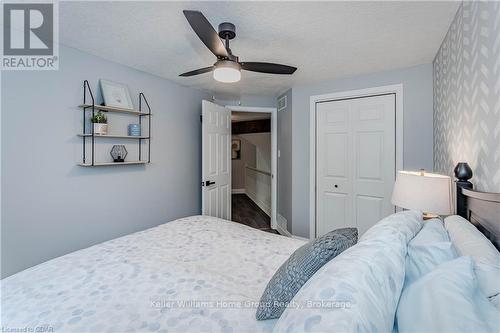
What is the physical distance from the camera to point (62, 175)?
7.13 feet

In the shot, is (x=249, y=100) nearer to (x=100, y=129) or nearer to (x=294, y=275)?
(x=100, y=129)

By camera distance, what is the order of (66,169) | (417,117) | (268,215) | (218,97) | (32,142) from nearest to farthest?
1. (32,142)
2. (66,169)
3. (417,117)
4. (218,97)
5. (268,215)

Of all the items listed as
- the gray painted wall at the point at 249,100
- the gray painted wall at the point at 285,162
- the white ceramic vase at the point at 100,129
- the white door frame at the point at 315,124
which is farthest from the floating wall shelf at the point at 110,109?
the white door frame at the point at 315,124

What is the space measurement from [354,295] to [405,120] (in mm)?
2707

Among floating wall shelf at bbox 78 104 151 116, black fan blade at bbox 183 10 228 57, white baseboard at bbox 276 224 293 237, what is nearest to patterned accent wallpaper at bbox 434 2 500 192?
black fan blade at bbox 183 10 228 57

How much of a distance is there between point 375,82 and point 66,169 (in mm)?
3349

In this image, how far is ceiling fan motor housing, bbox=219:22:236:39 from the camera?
5.74 ft

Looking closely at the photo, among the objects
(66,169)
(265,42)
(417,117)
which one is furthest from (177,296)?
(417,117)

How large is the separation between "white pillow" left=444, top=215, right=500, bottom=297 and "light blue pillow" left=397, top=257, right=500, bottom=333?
0.06 m

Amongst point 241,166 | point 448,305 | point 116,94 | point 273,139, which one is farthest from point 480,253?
point 241,166

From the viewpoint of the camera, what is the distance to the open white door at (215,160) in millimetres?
3307

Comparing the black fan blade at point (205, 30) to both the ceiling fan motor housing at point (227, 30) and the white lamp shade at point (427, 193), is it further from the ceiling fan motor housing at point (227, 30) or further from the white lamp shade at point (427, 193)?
A: the white lamp shade at point (427, 193)

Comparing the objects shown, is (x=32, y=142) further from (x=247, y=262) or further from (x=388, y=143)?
(x=388, y=143)

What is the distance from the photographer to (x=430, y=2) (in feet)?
5.13
